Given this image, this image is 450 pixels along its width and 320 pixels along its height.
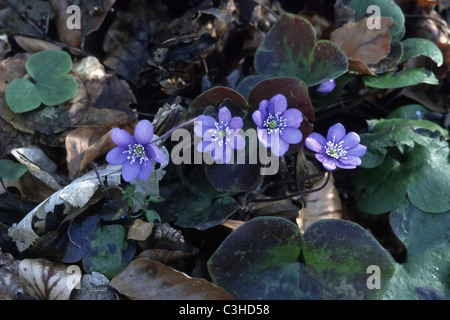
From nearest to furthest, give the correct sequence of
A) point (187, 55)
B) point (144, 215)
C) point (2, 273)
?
point (2, 273)
point (144, 215)
point (187, 55)

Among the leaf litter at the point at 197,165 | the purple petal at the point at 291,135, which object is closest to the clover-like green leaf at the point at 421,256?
the leaf litter at the point at 197,165

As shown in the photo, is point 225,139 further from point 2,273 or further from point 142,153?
point 2,273

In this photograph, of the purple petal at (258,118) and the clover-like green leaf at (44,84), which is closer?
the purple petal at (258,118)

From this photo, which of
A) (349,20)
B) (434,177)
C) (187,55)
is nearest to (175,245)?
(187,55)

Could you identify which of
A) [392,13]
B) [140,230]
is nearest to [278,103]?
[140,230]

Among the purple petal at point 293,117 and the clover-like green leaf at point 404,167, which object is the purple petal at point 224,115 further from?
the clover-like green leaf at point 404,167

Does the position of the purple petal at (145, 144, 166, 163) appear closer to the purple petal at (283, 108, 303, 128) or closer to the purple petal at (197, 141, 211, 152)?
the purple petal at (197, 141, 211, 152)
